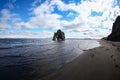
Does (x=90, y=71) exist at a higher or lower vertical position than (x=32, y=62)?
higher

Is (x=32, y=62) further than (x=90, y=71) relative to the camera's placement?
Yes

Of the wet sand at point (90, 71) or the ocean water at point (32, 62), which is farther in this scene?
the ocean water at point (32, 62)

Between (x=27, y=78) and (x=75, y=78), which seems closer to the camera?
(x=75, y=78)

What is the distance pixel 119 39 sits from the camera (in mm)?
52000

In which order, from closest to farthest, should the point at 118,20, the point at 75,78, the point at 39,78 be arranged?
the point at 75,78, the point at 39,78, the point at 118,20

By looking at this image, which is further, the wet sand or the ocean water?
the ocean water

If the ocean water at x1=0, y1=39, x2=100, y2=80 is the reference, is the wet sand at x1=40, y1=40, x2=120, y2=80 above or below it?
above

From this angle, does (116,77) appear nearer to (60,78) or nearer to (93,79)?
(93,79)

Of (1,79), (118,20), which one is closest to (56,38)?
(118,20)

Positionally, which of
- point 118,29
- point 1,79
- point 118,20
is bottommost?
point 1,79

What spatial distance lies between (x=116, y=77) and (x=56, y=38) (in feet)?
393

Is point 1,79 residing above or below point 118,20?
below

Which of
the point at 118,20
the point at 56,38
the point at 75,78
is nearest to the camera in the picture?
the point at 75,78

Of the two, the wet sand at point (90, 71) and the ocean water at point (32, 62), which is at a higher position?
the wet sand at point (90, 71)
